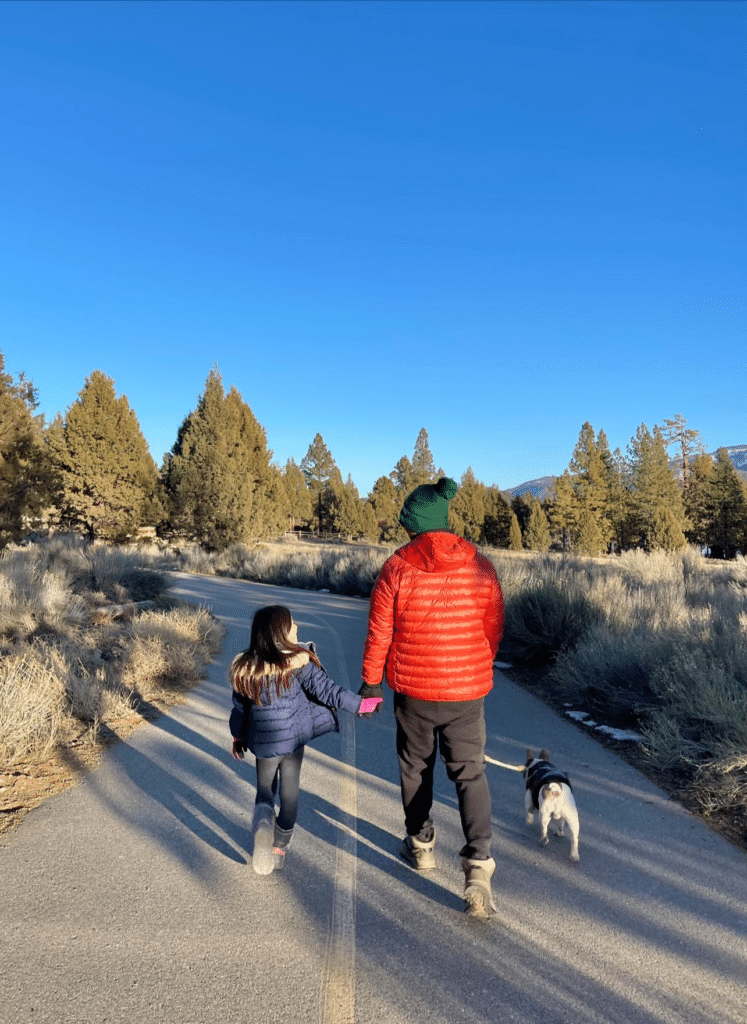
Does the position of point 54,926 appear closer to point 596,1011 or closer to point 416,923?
point 416,923

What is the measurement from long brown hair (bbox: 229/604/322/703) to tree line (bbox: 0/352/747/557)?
11.9 meters

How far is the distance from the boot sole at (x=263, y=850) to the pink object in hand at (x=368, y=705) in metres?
0.84

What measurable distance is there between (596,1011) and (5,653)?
26.3 ft

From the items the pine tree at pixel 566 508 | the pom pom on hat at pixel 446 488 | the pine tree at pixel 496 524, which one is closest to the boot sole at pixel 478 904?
the pom pom on hat at pixel 446 488

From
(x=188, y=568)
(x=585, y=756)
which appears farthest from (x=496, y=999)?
(x=188, y=568)

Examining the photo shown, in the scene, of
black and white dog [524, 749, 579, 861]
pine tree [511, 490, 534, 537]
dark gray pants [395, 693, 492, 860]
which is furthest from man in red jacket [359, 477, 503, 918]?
pine tree [511, 490, 534, 537]

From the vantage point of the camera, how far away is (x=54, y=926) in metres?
2.98

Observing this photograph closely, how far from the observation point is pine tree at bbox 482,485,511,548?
6531cm

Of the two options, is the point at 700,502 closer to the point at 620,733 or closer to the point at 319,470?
the point at 319,470

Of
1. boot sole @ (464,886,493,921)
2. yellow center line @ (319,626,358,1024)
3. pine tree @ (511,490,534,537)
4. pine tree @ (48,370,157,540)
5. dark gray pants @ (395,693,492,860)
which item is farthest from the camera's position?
pine tree @ (511,490,534,537)

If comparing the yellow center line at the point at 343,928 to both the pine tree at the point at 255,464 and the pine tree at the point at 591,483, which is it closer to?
the pine tree at the point at 255,464

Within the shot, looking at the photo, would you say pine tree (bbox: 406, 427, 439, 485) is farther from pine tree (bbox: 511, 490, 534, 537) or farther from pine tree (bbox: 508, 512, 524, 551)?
pine tree (bbox: 508, 512, 524, 551)

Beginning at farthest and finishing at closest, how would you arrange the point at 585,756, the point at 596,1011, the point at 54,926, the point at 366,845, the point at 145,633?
the point at 145,633, the point at 585,756, the point at 366,845, the point at 54,926, the point at 596,1011

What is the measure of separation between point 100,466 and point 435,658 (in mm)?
31671
